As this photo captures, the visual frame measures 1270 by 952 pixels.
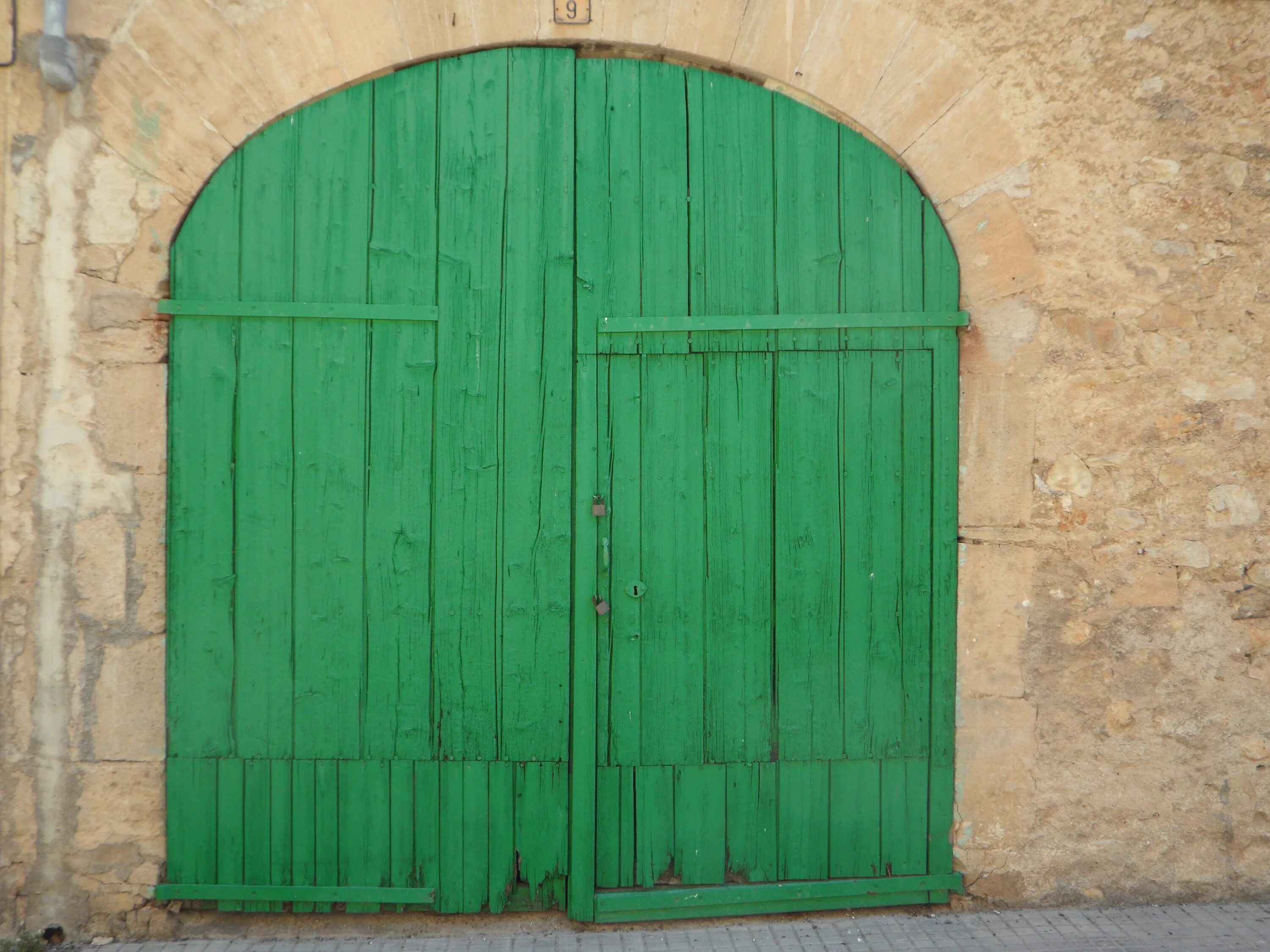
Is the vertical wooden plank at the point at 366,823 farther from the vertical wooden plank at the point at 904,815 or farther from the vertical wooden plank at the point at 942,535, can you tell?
the vertical wooden plank at the point at 942,535

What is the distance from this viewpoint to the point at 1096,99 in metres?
2.82

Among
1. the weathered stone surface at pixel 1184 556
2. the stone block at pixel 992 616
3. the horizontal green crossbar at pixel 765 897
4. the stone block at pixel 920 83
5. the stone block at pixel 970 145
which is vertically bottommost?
the horizontal green crossbar at pixel 765 897

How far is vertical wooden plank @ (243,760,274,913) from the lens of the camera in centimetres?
281

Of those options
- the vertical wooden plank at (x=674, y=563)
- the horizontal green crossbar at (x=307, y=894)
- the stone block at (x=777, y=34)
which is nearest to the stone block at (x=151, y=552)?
the horizontal green crossbar at (x=307, y=894)

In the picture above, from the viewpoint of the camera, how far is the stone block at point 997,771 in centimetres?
287

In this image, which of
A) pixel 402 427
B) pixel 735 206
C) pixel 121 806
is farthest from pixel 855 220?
pixel 121 806

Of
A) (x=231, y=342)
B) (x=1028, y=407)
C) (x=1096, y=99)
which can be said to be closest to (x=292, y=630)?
(x=231, y=342)

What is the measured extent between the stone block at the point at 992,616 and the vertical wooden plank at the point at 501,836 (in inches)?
57.7

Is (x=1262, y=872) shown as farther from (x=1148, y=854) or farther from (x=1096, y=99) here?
(x=1096, y=99)

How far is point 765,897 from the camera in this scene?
9.36 feet

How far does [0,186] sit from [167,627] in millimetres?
1405

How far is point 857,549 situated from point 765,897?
1127mm

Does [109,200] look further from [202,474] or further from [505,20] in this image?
[505,20]

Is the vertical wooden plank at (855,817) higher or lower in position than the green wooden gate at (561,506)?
lower
